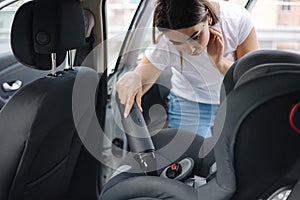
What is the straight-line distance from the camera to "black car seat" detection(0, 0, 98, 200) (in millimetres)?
1717

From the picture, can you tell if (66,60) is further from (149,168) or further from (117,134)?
(117,134)

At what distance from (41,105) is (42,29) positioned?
0.84 feet

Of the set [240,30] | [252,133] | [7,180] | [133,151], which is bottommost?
[133,151]

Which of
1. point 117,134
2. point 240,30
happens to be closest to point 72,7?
point 240,30

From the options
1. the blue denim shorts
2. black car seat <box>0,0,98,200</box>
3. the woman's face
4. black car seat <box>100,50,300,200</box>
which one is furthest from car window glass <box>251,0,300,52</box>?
black car seat <box>100,50,300,200</box>

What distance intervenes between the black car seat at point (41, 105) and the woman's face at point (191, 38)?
385 millimetres

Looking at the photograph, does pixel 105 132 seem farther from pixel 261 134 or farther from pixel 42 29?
pixel 261 134

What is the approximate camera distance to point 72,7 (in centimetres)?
183

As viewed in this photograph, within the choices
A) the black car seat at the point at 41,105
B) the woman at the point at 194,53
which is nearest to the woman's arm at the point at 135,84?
the woman at the point at 194,53

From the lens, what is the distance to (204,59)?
2.25 m

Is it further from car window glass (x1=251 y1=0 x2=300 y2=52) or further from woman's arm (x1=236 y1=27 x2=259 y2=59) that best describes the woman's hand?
car window glass (x1=251 y1=0 x2=300 y2=52)

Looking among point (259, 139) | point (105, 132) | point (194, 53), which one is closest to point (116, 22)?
point (105, 132)

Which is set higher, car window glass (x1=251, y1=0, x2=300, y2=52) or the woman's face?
the woman's face

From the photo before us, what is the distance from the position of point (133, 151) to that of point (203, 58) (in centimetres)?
50
